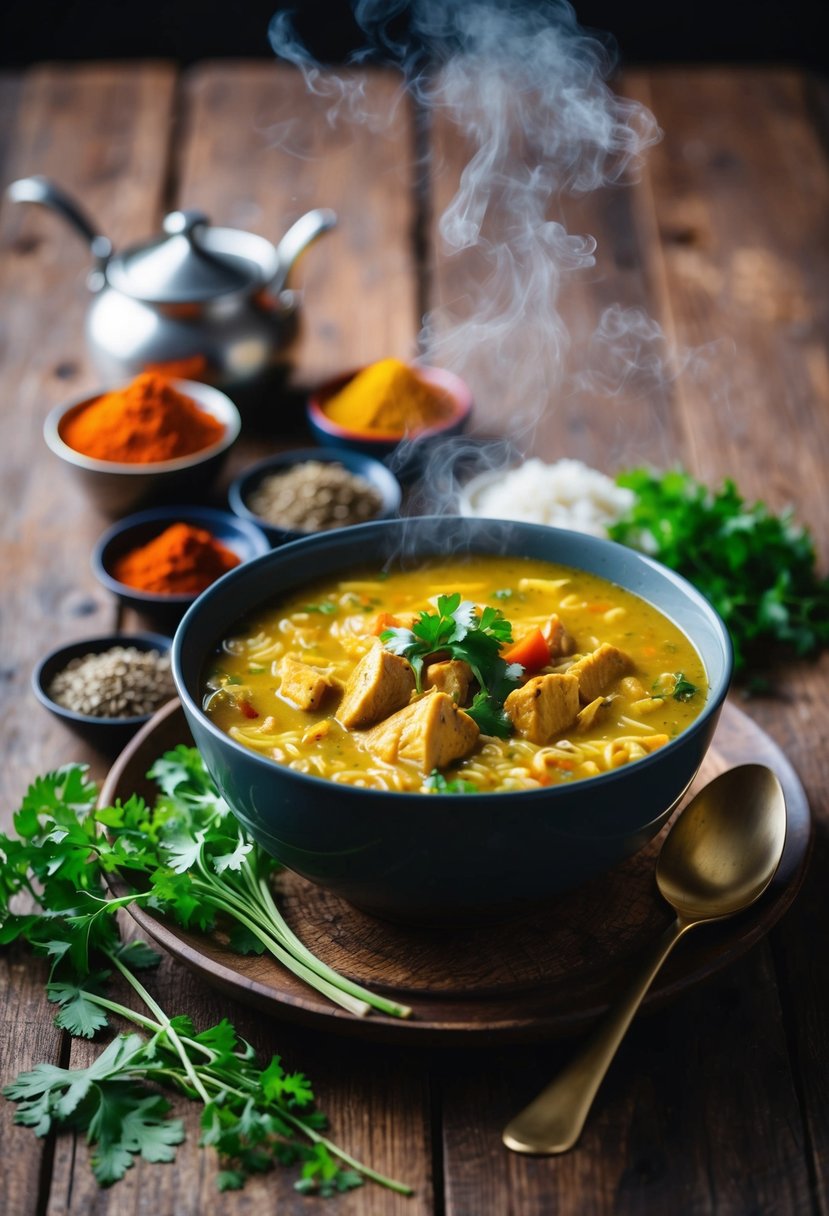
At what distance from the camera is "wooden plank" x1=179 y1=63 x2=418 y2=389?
6332 millimetres

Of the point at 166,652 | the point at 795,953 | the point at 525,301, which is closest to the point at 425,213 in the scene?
the point at 525,301

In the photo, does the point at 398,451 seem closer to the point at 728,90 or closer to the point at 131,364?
the point at 131,364

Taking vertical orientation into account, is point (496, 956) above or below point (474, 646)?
below

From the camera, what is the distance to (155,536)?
4824 mm

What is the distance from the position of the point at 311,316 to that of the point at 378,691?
377 centimetres

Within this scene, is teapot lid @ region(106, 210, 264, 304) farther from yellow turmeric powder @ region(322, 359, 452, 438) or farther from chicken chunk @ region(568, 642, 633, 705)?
chicken chunk @ region(568, 642, 633, 705)

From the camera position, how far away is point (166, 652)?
4.29 metres

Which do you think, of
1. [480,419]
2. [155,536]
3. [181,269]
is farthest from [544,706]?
[181,269]

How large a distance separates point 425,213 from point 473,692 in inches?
178

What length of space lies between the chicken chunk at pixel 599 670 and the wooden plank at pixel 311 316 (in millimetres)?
919

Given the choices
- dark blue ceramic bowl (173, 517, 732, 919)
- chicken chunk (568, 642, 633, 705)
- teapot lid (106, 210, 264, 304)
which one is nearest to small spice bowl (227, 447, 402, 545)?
teapot lid (106, 210, 264, 304)

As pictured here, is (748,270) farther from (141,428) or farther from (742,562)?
(141,428)

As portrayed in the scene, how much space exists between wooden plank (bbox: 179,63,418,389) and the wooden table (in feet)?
0.07

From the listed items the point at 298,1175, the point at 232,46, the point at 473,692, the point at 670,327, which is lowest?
Answer: the point at 232,46
